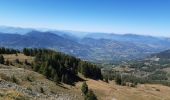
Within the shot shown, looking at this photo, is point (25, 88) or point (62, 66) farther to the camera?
point (62, 66)

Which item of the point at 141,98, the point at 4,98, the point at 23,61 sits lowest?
the point at 141,98

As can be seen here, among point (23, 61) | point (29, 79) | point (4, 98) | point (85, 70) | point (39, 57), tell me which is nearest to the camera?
point (4, 98)

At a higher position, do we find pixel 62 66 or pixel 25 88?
pixel 25 88

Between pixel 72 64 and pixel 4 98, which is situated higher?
pixel 4 98

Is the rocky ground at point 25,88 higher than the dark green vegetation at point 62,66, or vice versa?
the rocky ground at point 25,88

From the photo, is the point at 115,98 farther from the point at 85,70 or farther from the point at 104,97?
the point at 85,70

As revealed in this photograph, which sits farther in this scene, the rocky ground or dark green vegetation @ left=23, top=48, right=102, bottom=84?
dark green vegetation @ left=23, top=48, right=102, bottom=84

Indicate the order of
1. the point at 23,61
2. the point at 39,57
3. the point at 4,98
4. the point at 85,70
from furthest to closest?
the point at 85,70, the point at 39,57, the point at 23,61, the point at 4,98

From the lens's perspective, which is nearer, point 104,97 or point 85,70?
point 104,97

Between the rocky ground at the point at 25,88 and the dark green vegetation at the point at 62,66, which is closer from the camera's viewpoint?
the rocky ground at the point at 25,88

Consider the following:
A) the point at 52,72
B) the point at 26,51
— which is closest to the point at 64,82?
the point at 52,72

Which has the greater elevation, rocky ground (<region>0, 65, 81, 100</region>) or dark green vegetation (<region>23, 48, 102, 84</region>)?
rocky ground (<region>0, 65, 81, 100</region>)
